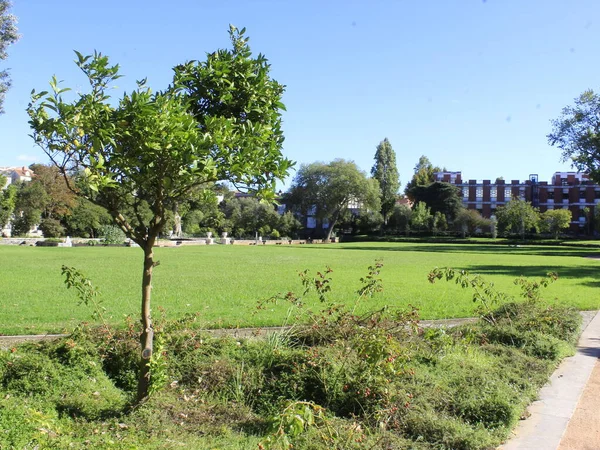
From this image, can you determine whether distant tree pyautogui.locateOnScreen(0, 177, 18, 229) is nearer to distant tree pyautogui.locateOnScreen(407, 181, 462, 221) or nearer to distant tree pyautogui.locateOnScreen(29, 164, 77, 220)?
distant tree pyautogui.locateOnScreen(29, 164, 77, 220)

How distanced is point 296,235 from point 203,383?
7374 cm

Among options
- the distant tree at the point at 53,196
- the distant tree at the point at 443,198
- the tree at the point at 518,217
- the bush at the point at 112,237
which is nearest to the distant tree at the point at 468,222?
the distant tree at the point at 443,198

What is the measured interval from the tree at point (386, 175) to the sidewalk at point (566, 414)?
77.9 metres

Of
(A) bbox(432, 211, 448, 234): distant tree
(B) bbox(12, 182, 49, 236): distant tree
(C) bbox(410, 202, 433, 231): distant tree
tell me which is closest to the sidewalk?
(B) bbox(12, 182, 49, 236): distant tree

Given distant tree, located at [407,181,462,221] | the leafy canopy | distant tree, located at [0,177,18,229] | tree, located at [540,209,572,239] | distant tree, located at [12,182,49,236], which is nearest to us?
the leafy canopy

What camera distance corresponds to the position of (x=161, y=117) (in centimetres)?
353

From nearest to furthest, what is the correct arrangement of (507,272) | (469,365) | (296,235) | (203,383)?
(203,383) → (469,365) → (507,272) → (296,235)

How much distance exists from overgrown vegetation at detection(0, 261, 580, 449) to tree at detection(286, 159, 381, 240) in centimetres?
6779

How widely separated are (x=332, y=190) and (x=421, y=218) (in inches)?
534

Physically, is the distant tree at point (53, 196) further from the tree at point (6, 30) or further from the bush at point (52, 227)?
the tree at point (6, 30)

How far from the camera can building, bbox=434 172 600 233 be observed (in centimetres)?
8662

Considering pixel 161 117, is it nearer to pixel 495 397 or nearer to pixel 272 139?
pixel 272 139

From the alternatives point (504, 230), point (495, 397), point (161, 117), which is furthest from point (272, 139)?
point (504, 230)

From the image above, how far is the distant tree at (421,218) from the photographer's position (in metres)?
75.0
